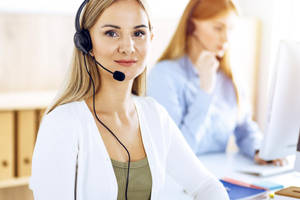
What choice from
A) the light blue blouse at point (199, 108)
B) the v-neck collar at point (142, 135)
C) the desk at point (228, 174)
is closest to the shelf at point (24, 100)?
the light blue blouse at point (199, 108)

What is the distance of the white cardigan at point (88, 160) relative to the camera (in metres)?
0.96

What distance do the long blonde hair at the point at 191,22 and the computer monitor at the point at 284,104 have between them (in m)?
0.60

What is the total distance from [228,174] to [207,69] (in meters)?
0.56

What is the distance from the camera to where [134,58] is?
3.54ft

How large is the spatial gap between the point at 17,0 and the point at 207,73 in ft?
4.11

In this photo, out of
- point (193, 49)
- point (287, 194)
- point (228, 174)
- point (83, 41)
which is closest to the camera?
point (83, 41)

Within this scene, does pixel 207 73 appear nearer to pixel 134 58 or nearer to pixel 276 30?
pixel 134 58

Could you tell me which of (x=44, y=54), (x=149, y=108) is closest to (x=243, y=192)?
(x=149, y=108)

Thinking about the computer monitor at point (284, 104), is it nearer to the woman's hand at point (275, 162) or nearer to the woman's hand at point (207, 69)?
the woman's hand at point (275, 162)

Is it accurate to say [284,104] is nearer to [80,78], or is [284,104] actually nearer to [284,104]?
[284,104]

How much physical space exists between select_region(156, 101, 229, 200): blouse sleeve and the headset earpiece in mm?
335

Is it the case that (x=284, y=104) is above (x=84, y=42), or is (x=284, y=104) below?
below

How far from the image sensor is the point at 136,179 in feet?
3.58

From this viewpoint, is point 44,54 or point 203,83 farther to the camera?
point 44,54
